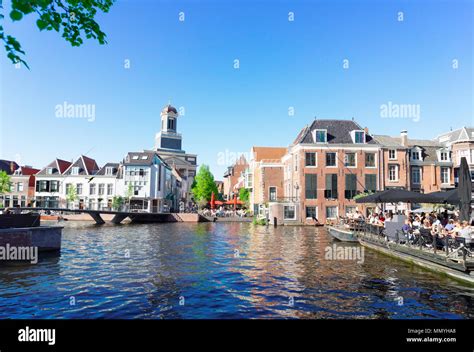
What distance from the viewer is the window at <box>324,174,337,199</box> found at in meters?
43.8

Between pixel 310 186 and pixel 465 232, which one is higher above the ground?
pixel 310 186

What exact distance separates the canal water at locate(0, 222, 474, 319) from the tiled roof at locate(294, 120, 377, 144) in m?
28.6

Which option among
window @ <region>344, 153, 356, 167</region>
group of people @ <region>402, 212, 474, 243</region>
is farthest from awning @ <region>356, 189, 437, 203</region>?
window @ <region>344, 153, 356, 167</region>

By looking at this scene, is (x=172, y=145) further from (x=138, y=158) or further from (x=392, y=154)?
(x=392, y=154)

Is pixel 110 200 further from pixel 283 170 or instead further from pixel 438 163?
pixel 438 163

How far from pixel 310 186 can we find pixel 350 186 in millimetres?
5324

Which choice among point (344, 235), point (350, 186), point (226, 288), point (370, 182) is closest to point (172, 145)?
point (350, 186)

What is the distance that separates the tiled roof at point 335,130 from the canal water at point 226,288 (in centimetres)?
2858

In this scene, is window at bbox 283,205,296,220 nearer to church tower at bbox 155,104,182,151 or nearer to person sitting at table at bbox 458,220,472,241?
person sitting at table at bbox 458,220,472,241

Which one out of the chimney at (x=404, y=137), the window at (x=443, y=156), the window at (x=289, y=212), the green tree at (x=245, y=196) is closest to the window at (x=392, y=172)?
the chimney at (x=404, y=137)

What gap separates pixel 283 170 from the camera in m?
54.1

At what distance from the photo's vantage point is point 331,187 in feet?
144
